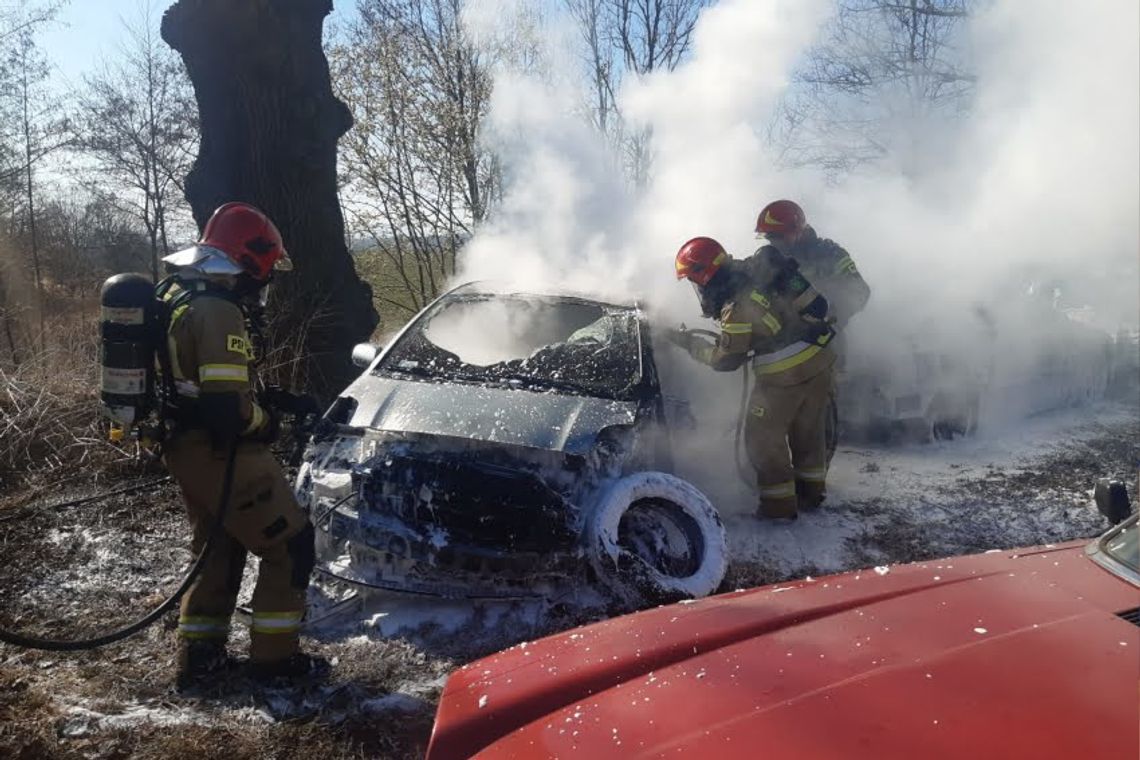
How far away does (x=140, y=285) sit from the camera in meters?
3.14

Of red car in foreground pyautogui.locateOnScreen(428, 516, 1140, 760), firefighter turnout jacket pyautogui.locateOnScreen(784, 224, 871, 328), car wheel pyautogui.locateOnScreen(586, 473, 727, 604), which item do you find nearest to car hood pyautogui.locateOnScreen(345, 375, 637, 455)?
car wheel pyautogui.locateOnScreen(586, 473, 727, 604)

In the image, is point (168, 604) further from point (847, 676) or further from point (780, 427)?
point (780, 427)

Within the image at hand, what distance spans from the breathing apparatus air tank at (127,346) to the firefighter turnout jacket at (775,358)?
321 cm

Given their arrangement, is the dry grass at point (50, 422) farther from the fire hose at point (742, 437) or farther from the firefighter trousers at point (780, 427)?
the firefighter trousers at point (780, 427)

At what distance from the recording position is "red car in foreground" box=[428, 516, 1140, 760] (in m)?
1.40

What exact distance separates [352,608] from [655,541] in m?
1.58

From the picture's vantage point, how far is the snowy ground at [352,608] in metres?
2.87

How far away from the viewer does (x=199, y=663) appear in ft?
10.7

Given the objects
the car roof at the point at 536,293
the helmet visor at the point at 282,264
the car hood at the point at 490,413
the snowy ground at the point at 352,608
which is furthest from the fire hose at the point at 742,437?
the helmet visor at the point at 282,264

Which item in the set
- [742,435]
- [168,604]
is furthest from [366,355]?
[742,435]

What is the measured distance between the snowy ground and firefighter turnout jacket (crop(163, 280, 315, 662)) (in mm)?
288

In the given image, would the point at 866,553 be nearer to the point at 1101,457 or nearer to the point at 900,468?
the point at 900,468

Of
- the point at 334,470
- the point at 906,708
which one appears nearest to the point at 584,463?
the point at 334,470

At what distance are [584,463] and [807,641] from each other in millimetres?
2007
